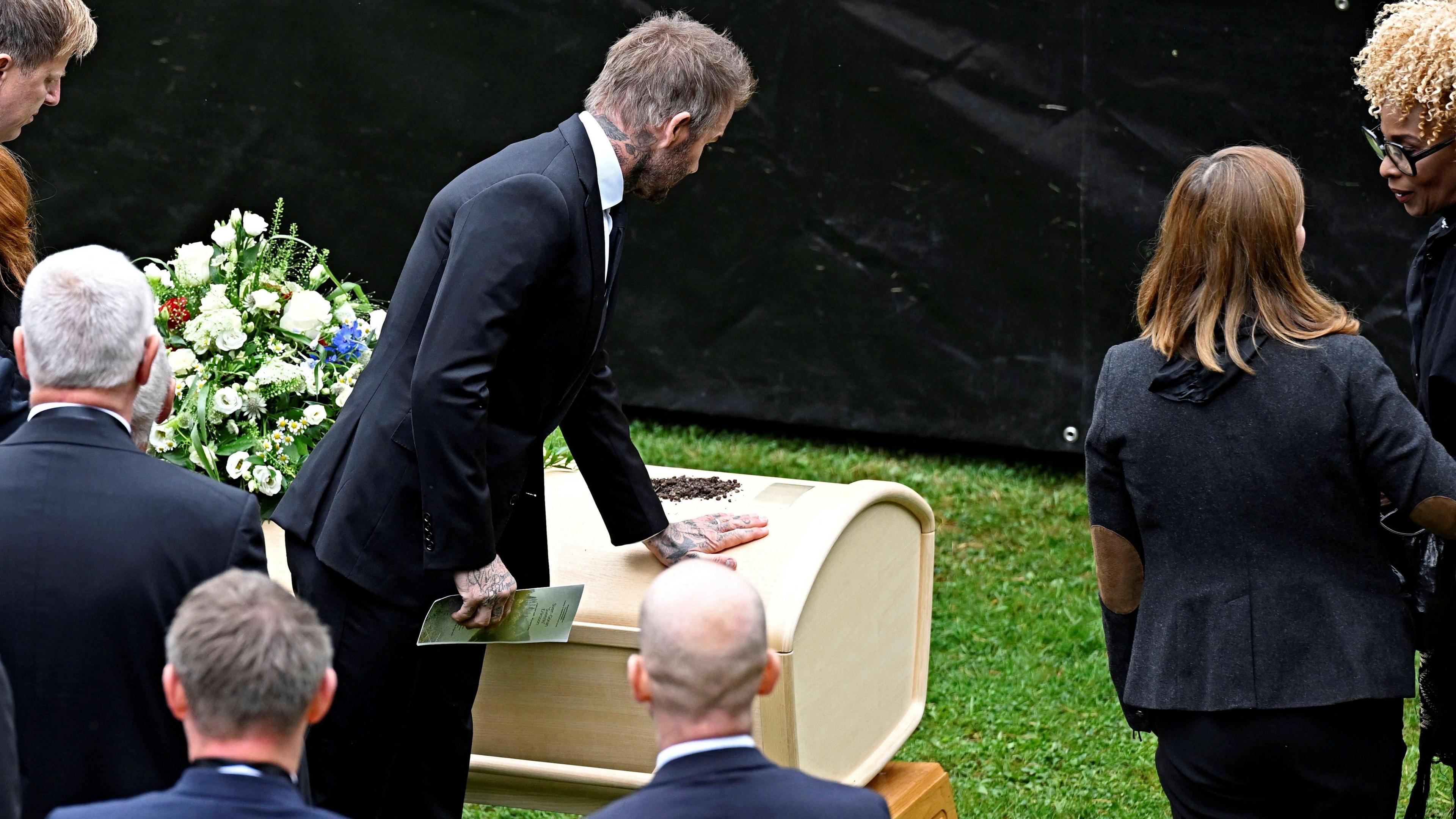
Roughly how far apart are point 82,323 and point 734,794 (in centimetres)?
103

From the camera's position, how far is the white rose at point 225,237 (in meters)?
3.33

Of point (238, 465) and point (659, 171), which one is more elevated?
point (659, 171)

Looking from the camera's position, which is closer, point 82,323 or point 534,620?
point 82,323

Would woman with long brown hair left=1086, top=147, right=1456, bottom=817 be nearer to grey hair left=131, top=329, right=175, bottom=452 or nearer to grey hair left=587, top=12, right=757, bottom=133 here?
grey hair left=587, top=12, right=757, bottom=133

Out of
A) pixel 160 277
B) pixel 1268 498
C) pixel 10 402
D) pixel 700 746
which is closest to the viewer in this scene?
pixel 700 746

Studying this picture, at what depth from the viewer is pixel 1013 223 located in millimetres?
5793

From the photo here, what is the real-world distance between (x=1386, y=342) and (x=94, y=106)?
17.3ft

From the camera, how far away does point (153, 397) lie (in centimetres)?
221

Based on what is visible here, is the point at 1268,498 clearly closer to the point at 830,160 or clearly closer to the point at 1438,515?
the point at 1438,515

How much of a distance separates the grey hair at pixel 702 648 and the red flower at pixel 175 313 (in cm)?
197

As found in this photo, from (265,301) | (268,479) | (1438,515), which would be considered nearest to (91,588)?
(268,479)

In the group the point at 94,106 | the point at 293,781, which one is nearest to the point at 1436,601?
the point at 293,781

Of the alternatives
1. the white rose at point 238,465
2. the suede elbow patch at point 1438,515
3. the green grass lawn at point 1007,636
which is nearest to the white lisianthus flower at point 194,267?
the white rose at point 238,465

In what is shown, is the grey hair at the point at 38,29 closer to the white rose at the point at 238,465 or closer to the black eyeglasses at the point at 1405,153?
the white rose at the point at 238,465
